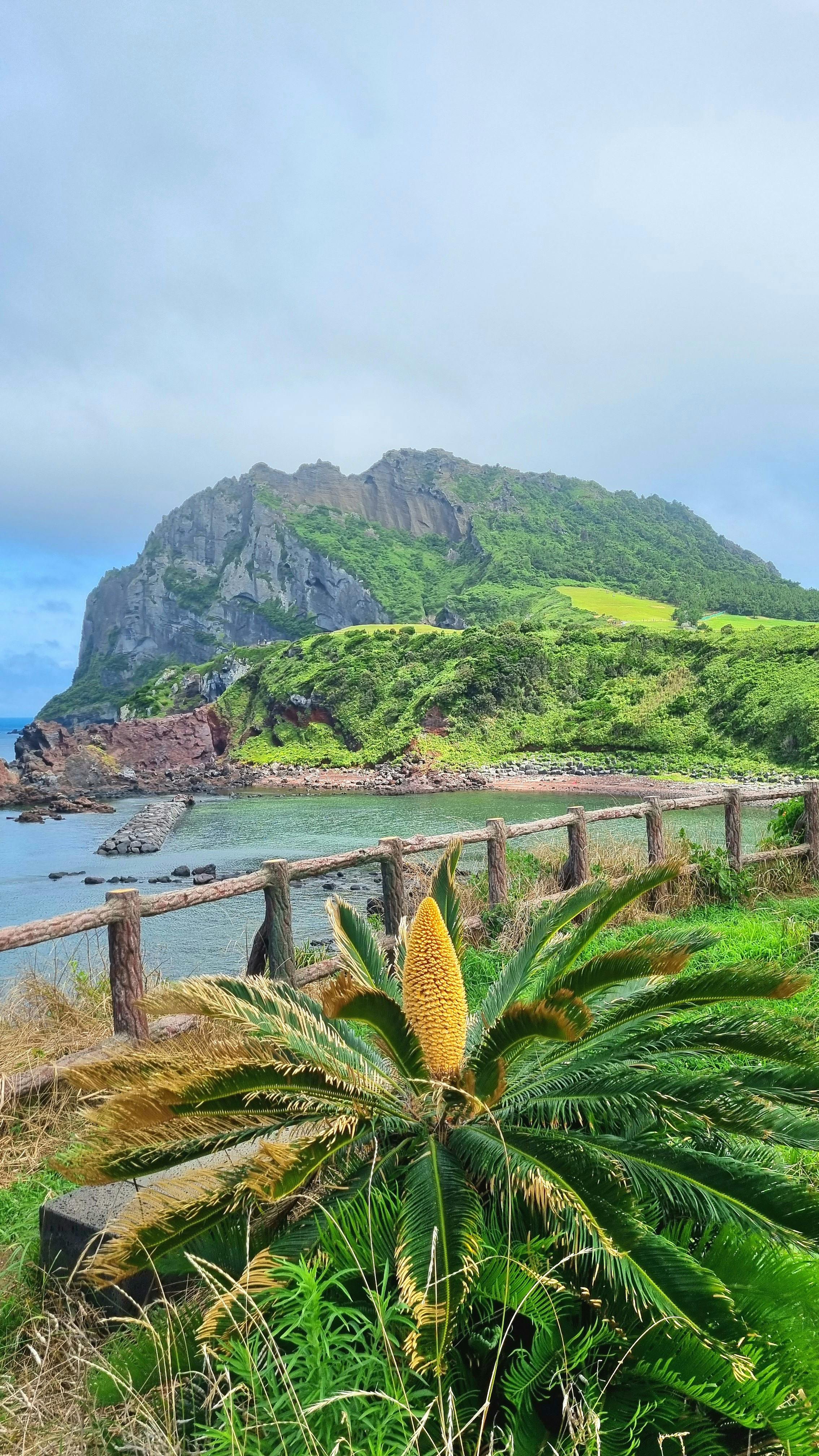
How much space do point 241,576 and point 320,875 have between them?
149101mm

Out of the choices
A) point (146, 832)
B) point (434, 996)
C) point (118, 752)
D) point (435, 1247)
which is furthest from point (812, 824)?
point (118, 752)

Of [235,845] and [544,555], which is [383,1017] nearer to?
[235,845]

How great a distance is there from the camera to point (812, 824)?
10945mm

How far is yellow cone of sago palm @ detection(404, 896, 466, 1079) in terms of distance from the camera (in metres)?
2.82

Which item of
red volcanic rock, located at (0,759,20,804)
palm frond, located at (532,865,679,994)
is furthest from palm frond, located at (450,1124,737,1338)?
red volcanic rock, located at (0,759,20,804)

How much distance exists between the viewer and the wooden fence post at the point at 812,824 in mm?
10828

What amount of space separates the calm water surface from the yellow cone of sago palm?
12.1ft

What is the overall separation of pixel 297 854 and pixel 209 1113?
68.6 feet

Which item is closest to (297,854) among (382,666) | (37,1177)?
(37,1177)

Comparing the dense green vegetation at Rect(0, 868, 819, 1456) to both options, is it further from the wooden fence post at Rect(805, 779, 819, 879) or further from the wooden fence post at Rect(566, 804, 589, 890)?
the wooden fence post at Rect(805, 779, 819, 879)

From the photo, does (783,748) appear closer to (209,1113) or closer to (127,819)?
(127,819)

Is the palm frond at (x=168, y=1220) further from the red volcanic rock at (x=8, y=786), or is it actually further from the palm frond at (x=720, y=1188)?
the red volcanic rock at (x=8, y=786)

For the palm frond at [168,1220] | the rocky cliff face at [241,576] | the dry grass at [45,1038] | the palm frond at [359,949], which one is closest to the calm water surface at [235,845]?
the dry grass at [45,1038]

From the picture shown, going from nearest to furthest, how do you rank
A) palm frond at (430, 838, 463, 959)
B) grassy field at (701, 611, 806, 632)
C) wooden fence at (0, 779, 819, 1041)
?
palm frond at (430, 838, 463, 959), wooden fence at (0, 779, 819, 1041), grassy field at (701, 611, 806, 632)
